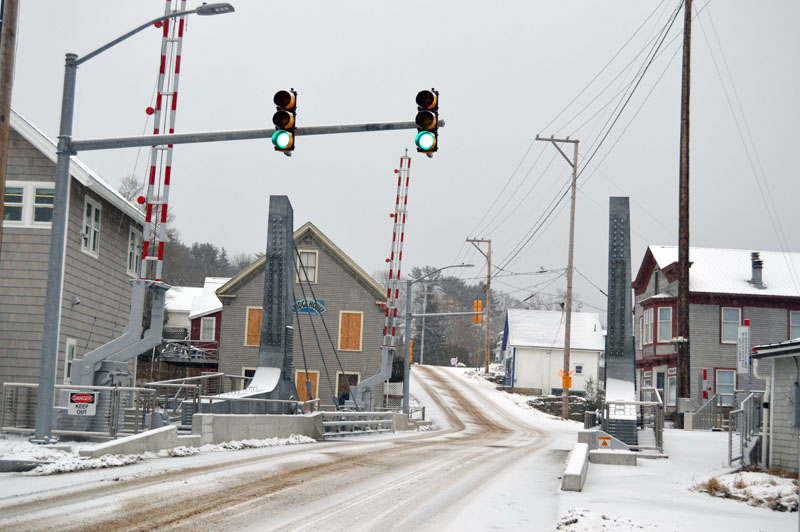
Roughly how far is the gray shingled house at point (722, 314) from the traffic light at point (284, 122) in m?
34.5

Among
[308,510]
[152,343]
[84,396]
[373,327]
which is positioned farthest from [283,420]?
[373,327]

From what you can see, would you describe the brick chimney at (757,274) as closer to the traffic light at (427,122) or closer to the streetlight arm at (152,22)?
the traffic light at (427,122)

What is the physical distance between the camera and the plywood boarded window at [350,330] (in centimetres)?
4656

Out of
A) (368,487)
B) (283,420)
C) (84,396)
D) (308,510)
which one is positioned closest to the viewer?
(308,510)

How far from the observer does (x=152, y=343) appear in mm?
18219

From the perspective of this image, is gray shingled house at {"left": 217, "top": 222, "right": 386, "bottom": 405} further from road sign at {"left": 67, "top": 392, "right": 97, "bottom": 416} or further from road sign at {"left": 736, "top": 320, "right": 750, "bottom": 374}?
road sign at {"left": 67, "top": 392, "right": 97, "bottom": 416}

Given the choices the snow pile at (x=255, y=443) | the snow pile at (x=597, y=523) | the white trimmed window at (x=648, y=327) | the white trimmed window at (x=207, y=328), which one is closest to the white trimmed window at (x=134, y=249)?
the snow pile at (x=255, y=443)

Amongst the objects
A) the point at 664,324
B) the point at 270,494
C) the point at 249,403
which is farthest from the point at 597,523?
the point at 664,324

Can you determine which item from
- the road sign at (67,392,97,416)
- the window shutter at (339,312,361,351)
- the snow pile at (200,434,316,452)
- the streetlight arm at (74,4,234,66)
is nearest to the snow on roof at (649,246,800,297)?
the window shutter at (339,312,361,351)

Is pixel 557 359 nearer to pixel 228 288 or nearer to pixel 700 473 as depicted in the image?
pixel 228 288

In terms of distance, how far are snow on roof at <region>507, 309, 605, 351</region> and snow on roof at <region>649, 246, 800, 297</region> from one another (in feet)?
59.8

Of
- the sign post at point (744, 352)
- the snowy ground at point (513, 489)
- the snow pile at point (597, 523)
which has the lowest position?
the snowy ground at point (513, 489)

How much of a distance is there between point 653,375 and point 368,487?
40421mm

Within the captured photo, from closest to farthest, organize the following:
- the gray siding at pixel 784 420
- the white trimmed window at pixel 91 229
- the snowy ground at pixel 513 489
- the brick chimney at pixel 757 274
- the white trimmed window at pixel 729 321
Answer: the snowy ground at pixel 513 489
the gray siding at pixel 784 420
the white trimmed window at pixel 91 229
the white trimmed window at pixel 729 321
the brick chimney at pixel 757 274
